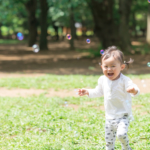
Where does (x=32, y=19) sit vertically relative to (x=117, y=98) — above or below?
above

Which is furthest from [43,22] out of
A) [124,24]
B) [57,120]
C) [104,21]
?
[57,120]

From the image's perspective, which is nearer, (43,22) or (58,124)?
(58,124)

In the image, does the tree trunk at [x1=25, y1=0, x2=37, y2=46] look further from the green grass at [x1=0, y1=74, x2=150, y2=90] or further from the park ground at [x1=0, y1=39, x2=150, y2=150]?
the park ground at [x1=0, y1=39, x2=150, y2=150]

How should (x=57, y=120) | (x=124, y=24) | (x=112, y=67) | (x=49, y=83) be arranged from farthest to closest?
1. (x=124, y=24)
2. (x=49, y=83)
3. (x=57, y=120)
4. (x=112, y=67)

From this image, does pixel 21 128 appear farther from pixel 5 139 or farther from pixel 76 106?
pixel 76 106

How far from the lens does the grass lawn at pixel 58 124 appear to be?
4113mm

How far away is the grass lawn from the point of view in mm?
4113

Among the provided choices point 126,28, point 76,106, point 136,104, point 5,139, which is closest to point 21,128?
point 5,139

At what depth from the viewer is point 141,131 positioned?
179 inches

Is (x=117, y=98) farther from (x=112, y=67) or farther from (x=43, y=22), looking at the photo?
(x=43, y=22)

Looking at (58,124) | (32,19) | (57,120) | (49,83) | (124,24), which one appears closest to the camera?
(58,124)

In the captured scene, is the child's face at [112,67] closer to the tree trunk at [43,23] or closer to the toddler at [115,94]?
the toddler at [115,94]

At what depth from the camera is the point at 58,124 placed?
4.98 m

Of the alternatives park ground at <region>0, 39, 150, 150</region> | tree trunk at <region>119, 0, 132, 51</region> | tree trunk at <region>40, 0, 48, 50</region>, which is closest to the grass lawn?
park ground at <region>0, 39, 150, 150</region>
